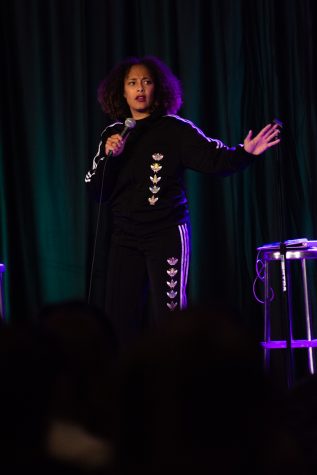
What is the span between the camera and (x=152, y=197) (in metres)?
3.29

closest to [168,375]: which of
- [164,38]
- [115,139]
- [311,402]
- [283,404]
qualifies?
[283,404]

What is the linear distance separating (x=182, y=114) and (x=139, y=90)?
3.50ft

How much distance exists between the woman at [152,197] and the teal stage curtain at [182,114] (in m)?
1.09

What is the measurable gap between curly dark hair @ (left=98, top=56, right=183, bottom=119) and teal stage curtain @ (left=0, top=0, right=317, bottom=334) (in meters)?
0.88

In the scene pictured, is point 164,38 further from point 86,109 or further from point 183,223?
point 183,223

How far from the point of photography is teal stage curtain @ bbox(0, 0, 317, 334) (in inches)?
173

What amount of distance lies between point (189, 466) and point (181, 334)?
120mm

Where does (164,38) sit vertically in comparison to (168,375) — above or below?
above

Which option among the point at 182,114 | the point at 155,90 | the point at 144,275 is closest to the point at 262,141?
the point at 155,90

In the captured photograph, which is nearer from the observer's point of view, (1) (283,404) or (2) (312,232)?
(1) (283,404)

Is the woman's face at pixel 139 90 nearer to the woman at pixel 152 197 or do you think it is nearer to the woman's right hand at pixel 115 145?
the woman at pixel 152 197

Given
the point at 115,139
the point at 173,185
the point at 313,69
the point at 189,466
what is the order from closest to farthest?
the point at 189,466 < the point at 115,139 < the point at 173,185 < the point at 313,69

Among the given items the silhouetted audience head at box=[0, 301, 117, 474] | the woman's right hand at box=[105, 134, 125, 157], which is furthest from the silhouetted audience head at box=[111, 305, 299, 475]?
the woman's right hand at box=[105, 134, 125, 157]

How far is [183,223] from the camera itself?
3.29 metres
